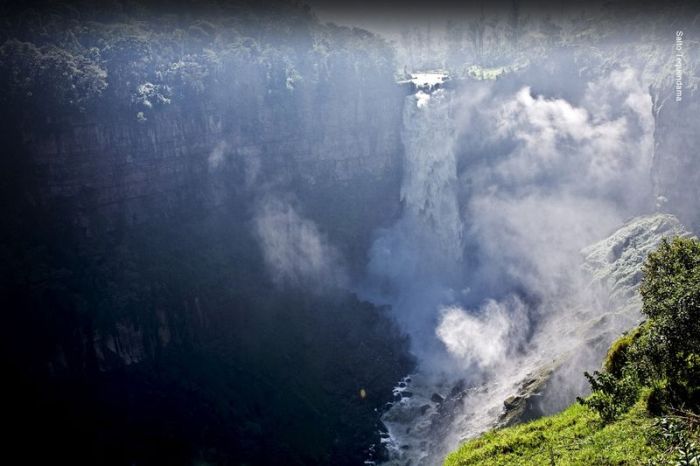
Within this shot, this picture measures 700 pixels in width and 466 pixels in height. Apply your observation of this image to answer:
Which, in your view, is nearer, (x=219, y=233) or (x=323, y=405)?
(x=323, y=405)

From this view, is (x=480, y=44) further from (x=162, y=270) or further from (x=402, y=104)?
(x=162, y=270)

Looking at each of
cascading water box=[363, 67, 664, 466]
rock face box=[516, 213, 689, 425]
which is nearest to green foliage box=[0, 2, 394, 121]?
cascading water box=[363, 67, 664, 466]

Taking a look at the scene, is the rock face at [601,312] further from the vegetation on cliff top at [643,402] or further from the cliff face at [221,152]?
the cliff face at [221,152]

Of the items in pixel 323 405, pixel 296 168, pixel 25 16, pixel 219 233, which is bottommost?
pixel 323 405

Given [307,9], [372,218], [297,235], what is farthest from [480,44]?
[297,235]

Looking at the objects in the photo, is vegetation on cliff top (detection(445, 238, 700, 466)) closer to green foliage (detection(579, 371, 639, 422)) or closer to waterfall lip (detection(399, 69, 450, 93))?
green foliage (detection(579, 371, 639, 422))

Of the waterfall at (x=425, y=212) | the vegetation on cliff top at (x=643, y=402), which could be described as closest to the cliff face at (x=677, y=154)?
the waterfall at (x=425, y=212)

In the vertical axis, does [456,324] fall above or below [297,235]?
below
